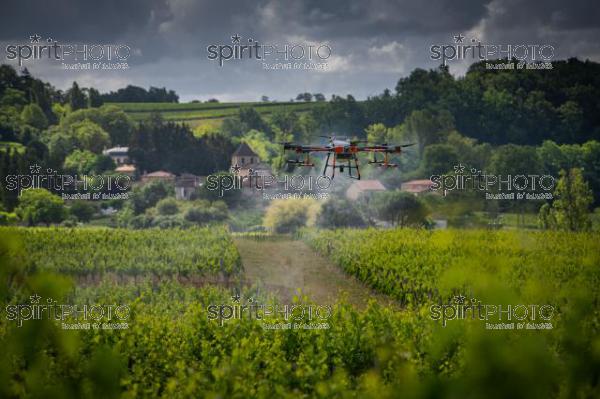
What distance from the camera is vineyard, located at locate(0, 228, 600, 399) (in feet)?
9.30

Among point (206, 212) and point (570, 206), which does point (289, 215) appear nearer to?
point (206, 212)

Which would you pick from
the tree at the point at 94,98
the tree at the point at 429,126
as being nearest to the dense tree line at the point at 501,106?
the tree at the point at 429,126

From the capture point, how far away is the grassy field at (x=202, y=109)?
44.0 meters

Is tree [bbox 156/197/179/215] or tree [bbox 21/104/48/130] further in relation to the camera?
tree [bbox 21/104/48/130]

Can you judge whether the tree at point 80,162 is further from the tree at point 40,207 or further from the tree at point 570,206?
the tree at point 570,206

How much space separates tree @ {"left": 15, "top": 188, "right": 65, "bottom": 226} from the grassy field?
11.1 metres

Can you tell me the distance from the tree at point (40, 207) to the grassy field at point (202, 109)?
11.1 metres

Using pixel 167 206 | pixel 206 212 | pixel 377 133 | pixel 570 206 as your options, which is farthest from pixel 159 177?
pixel 570 206

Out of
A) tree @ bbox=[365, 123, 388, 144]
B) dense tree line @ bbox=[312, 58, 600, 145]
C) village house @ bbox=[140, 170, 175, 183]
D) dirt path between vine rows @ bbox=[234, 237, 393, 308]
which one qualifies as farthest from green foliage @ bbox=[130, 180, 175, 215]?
tree @ bbox=[365, 123, 388, 144]

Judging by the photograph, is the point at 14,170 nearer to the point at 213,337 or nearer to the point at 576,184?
the point at 213,337

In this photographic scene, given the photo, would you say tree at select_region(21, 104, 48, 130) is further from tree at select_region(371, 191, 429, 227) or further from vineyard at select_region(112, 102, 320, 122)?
tree at select_region(371, 191, 429, 227)

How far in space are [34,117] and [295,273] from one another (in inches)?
881

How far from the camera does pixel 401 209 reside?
34875mm

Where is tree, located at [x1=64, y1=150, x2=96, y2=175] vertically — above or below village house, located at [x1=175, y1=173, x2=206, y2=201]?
above
